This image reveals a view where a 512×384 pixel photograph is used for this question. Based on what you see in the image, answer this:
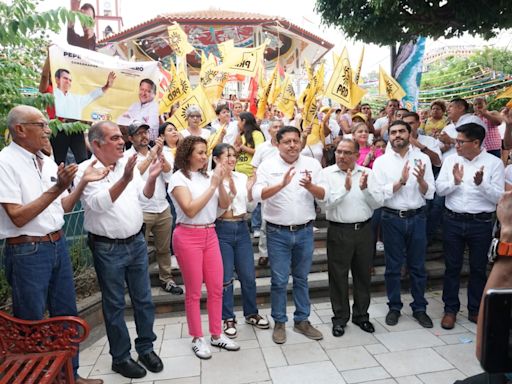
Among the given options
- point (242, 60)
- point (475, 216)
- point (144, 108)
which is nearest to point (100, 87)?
point (144, 108)

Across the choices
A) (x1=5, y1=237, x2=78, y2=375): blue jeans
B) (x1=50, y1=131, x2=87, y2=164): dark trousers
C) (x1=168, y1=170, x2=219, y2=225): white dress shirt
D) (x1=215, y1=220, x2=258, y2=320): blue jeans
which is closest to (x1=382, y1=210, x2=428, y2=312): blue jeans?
(x1=215, y1=220, x2=258, y2=320): blue jeans

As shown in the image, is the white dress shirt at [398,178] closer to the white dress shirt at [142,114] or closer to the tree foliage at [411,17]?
the tree foliage at [411,17]

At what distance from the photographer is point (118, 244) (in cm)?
303

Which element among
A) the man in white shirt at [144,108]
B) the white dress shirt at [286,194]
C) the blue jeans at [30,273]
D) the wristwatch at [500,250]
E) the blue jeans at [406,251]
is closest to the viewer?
the wristwatch at [500,250]

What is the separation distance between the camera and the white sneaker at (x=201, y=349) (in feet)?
11.3

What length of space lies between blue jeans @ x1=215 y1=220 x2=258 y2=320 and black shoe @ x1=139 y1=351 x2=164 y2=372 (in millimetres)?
818

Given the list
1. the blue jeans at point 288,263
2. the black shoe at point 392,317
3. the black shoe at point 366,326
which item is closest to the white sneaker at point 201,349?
the blue jeans at point 288,263

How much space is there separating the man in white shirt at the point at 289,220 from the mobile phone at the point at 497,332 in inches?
105

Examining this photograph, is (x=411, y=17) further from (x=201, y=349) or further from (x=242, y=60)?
(x=201, y=349)

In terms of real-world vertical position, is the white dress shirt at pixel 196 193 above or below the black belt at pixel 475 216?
above

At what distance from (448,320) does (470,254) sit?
718 mm

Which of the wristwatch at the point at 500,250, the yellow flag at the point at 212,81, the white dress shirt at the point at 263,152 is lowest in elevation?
the wristwatch at the point at 500,250

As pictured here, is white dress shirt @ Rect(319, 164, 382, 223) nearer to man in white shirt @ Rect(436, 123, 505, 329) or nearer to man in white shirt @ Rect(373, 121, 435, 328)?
man in white shirt @ Rect(373, 121, 435, 328)

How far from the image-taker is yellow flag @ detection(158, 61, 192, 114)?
5.17m
